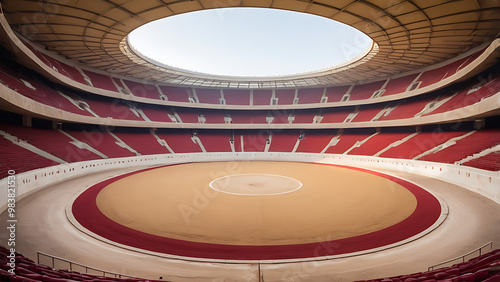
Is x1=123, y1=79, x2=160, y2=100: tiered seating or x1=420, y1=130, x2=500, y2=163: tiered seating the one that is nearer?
x1=420, y1=130, x2=500, y2=163: tiered seating

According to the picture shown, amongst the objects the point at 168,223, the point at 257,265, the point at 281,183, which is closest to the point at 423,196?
the point at 281,183

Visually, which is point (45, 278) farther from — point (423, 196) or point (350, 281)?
point (423, 196)

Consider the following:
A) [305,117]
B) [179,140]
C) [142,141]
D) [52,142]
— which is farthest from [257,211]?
[305,117]

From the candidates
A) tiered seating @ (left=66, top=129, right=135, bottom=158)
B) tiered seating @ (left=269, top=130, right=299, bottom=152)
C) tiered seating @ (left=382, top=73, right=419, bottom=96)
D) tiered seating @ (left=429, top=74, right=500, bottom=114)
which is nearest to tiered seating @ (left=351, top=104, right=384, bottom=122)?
tiered seating @ (left=382, top=73, right=419, bottom=96)

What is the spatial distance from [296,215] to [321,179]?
37.7 feet

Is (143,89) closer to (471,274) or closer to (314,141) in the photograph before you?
(314,141)

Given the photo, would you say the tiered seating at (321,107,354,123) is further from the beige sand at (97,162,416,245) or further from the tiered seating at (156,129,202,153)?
the beige sand at (97,162,416,245)

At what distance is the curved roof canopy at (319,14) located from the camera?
18250 millimetres

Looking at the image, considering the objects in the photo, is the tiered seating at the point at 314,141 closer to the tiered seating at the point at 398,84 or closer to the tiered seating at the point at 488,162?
the tiered seating at the point at 398,84

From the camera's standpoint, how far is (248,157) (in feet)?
142

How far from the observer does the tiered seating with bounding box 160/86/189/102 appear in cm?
4756

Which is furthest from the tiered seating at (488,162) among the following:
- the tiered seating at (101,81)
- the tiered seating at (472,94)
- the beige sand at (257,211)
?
the tiered seating at (101,81)

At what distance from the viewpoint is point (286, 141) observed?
46094 millimetres

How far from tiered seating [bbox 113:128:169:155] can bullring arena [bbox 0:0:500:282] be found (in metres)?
0.31
